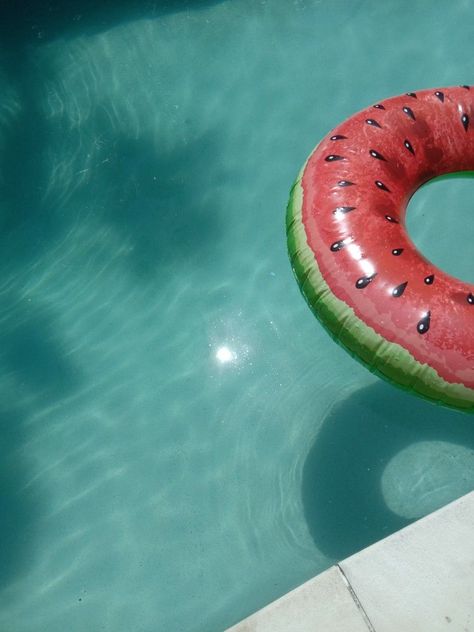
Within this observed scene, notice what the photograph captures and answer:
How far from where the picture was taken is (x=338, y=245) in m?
2.70

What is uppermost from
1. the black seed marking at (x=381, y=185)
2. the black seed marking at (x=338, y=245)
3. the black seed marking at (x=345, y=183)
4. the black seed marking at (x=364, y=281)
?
the black seed marking at (x=345, y=183)

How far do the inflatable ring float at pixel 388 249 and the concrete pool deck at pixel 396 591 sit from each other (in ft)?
2.32

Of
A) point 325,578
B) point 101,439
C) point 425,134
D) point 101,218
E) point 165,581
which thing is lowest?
point 325,578

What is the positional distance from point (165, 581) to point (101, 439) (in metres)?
0.94

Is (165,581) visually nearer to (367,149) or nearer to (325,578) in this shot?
(325,578)

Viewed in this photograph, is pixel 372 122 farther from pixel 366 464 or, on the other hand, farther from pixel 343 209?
pixel 366 464

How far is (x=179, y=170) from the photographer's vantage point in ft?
15.9

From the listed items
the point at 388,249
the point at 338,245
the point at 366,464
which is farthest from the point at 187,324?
the point at 388,249

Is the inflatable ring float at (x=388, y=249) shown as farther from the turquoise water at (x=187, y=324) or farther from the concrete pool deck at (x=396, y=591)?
the turquoise water at (x=187, y=324)

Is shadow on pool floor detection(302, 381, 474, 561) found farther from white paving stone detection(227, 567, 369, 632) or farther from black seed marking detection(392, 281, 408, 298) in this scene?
black seed marking detection(392, 281, 408, 298)

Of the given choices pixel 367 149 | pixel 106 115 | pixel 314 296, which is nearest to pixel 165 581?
pixel 314 296

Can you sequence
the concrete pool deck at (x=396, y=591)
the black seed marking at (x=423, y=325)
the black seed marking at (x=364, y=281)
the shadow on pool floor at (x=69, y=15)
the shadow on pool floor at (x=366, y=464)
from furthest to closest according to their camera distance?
the shadow on pool floor at (x=69, y=15), the shadow on pool floor at (x=366, y=464), the concrete pool deck at (x=396, y=591), the black seed marking at (x=364, y=281), the black seed marking at (x=423, y=325)

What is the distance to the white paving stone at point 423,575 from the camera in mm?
2715

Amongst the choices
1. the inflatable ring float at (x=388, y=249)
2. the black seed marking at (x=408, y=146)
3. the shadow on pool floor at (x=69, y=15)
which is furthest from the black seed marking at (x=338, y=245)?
the shadow on pool floor at (x=69, y=15)
